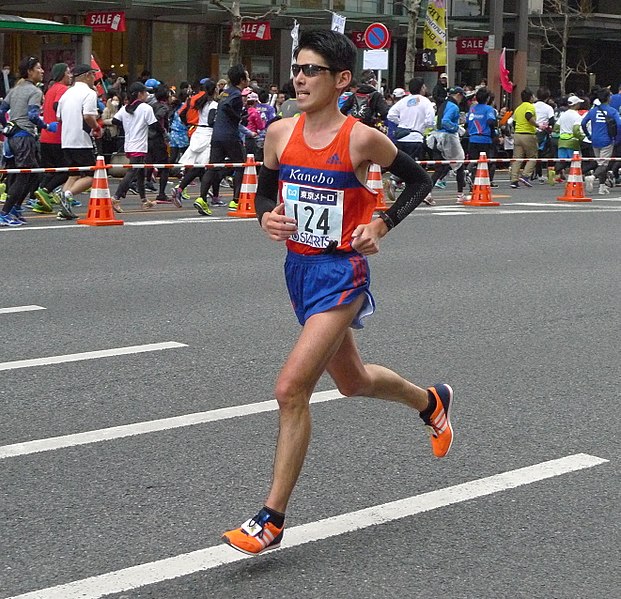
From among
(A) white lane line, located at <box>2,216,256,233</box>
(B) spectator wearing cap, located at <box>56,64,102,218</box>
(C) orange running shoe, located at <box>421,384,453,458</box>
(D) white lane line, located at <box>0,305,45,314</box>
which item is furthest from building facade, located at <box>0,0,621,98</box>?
(C) orange running shoe, located at <box>421,384,453,458</box>

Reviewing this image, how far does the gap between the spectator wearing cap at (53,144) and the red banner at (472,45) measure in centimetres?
3121

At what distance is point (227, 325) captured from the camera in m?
8.68

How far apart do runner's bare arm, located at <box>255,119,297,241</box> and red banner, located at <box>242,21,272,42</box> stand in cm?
3165

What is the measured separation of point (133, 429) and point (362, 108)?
12.7 metres

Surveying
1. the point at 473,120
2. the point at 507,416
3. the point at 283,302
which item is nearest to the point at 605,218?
the point at 473,120

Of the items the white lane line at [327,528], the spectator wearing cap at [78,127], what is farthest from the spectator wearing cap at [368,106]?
the white lane line at [327,528]

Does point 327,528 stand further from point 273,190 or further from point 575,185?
point 575,185

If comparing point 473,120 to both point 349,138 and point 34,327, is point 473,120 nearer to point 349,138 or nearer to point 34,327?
point 34,327

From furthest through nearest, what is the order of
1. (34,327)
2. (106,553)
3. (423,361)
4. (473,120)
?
(473,120), (34,327), (423,361), (106,553)

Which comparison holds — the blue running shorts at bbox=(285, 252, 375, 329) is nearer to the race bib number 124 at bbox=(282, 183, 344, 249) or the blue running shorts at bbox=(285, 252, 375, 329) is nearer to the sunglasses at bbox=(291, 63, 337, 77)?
the race bib number 124 at bbox=(282, 183, 344, 249)

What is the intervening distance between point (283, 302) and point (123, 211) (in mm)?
8206

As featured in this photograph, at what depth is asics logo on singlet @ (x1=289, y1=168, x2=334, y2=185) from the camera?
14.9ft

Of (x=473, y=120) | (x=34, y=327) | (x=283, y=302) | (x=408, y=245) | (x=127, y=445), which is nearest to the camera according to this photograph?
(x=127, y=445)

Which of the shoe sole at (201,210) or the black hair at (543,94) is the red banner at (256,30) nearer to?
the black hair at (543,94)
